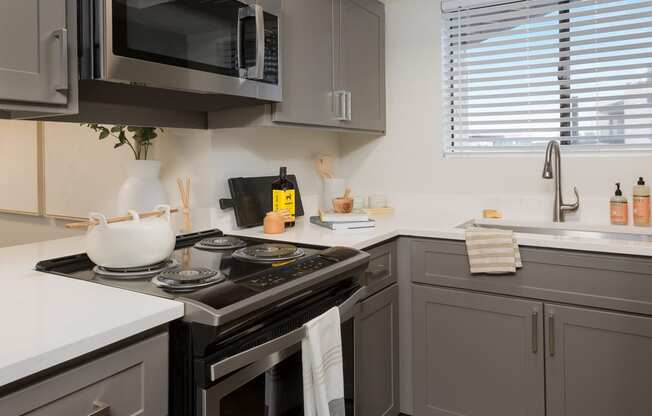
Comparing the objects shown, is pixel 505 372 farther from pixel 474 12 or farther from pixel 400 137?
pixel 474 12

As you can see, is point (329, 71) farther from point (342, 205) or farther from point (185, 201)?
point (185, 201)

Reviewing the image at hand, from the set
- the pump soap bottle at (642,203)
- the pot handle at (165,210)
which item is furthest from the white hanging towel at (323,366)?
the pump soap bottle at (642,203)

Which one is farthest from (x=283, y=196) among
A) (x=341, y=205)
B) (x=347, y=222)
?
(x=341, y=205)

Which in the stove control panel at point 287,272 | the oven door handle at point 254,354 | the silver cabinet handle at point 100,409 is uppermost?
the stove control panel at point 287,272

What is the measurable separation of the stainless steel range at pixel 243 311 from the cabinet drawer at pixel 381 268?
0.27 metres

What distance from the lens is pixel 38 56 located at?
1.15 metres

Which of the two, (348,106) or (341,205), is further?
(341,205)

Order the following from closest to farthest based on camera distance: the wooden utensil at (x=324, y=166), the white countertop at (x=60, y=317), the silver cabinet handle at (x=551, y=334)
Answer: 1. the white countertop at (x=60, y=317)
2. the silver cabinet handle at (x=551, y=334)
3. the wooden utensil at (x=324, y=166)

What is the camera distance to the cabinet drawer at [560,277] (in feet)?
5.38

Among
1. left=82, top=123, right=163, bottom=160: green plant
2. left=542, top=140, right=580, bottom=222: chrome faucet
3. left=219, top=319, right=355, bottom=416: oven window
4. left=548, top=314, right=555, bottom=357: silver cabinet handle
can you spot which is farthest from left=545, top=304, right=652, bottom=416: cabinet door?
left=82, top=123, right=163, bottom=160: green plant

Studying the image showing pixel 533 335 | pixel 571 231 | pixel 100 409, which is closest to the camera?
pixel 100 409

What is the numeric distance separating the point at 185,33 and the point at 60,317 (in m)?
0.88

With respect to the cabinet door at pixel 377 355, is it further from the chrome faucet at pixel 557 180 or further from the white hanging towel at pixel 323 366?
the chrome faucet at pixel 557 180

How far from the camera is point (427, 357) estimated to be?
2.07 m
